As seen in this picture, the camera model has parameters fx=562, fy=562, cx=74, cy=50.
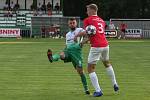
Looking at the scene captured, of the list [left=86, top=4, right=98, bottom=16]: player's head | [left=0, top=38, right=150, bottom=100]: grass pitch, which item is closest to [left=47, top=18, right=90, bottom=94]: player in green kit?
[left=86, top=4, right=98, bottom=16]: player's head

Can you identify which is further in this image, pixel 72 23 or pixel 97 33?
pixel 72 23

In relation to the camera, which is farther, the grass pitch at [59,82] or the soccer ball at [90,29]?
the grass pitch at [59,82]

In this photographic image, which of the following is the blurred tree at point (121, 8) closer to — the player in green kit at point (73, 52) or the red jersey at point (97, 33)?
the player in green kit at point (73, 52)

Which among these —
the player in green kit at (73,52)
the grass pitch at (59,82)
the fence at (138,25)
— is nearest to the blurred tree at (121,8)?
the fence at (138,25)

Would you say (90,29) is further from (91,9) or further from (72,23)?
(72,23)

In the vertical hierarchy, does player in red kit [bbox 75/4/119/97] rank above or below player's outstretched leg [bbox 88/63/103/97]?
above

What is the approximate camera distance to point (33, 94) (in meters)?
13.7

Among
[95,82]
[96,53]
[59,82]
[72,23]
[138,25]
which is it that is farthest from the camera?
[138,25]

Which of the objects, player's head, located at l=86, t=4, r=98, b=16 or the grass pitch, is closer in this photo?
player's head, located at l=86, t=4, r=98, b=16

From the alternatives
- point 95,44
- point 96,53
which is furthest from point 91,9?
point 96,53

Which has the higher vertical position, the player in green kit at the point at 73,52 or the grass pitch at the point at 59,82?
the player in green kit at the point at 73,52

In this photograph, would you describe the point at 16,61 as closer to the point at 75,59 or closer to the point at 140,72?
the point at 140,72

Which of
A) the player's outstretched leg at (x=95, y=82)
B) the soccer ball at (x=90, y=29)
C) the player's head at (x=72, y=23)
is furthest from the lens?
the player's head at (x=72, y=23)

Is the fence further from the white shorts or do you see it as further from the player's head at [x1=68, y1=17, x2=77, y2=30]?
the white shorts
